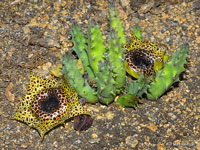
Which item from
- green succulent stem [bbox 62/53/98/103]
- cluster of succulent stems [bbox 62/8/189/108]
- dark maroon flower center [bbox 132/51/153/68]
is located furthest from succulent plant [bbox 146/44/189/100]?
green succulent stem [bbox 62/53/98/103]

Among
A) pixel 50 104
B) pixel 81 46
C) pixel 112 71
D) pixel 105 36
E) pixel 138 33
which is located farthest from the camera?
pixel 105 36

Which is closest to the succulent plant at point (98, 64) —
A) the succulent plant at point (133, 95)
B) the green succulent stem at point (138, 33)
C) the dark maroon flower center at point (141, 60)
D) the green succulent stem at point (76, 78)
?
the green succulent stem at point (76, 78)

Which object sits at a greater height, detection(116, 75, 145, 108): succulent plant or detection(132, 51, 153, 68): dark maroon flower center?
detection(132, 51, 153, 68): dark maroon flower center

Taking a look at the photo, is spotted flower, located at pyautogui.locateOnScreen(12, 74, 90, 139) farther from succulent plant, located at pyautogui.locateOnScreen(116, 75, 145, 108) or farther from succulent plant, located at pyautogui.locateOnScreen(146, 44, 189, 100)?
succulent plant, located at pyautogui.locateOnScreen(146, 44, 189, 100)

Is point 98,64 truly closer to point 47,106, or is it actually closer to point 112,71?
point 112,71

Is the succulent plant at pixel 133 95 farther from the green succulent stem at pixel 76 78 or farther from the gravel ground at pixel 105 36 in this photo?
the green succulent stem at pixel 76 78

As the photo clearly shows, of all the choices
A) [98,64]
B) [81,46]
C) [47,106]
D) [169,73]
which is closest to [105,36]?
[81,46]
